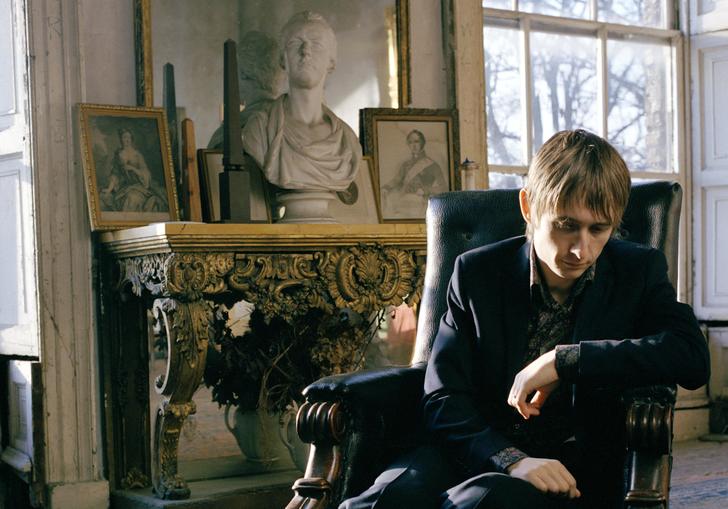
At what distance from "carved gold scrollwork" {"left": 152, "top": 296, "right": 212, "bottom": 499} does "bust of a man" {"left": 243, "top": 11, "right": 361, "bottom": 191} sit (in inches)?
25.1

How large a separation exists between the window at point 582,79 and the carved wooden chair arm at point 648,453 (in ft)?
10.1

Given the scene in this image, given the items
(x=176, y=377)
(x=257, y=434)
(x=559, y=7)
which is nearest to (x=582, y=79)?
(x=559, y=7)

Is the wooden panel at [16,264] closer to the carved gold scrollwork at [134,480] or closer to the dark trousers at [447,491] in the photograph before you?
the carved gold scrollwork at [134,480]

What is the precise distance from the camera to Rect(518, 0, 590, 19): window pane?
16.5 ft

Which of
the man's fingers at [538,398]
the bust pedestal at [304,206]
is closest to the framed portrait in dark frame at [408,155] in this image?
the bust pedestal at [304,206]

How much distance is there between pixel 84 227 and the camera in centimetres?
366

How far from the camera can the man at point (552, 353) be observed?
6.31ft

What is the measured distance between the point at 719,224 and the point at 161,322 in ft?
10.1

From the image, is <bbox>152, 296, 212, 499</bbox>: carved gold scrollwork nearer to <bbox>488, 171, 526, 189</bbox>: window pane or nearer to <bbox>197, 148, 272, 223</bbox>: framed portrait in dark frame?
<bbox>197, 148, 272, 223</bbox>: framed portrait in dark frame

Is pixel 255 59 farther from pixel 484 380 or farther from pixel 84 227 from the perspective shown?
pixel 484 380

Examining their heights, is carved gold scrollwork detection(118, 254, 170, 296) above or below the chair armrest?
above

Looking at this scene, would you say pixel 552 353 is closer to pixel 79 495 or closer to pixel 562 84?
pixel 79 495

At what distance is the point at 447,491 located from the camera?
1.88 metres

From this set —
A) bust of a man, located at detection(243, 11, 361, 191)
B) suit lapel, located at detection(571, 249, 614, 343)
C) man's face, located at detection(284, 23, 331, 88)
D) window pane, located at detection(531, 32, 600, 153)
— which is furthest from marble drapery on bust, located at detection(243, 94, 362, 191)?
suit lapel, located at detection(571, 249, 614, 343)
